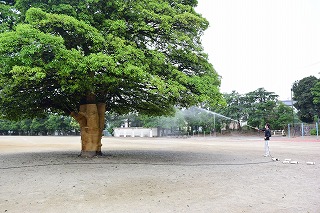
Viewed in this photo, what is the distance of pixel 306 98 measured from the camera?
180 feet

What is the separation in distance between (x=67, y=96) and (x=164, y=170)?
8.16 metres

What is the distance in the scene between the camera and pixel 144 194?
25.4 feet

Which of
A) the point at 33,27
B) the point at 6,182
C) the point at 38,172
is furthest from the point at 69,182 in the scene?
the point at 33,27

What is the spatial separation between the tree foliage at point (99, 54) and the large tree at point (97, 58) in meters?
0.04

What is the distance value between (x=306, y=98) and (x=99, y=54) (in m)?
52.0

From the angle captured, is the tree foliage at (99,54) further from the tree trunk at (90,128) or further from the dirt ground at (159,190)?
the dirt ground at (159,190)

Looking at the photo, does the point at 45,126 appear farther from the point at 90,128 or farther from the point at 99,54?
the point at 99,54

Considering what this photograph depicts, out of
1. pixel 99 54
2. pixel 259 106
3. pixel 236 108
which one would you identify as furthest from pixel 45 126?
pixel 99 54

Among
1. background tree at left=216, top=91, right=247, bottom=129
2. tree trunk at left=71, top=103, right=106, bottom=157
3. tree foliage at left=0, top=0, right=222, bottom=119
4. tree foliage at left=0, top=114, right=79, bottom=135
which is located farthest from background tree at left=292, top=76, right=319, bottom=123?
tree foliage at left=0, top=114, right=79, bottom=135

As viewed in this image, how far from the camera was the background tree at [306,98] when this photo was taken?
54.5m

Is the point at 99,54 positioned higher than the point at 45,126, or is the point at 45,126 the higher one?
the point at 99,54

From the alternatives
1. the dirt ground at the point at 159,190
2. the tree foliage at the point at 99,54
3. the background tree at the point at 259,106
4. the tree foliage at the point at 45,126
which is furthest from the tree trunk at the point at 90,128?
the tree foliage at the point at 45,126

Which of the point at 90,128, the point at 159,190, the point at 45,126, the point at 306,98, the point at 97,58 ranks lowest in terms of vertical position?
the point at 159,190

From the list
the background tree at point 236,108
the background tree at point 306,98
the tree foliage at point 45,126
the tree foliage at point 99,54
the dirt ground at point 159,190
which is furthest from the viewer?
the tree foliage at point 45,126
